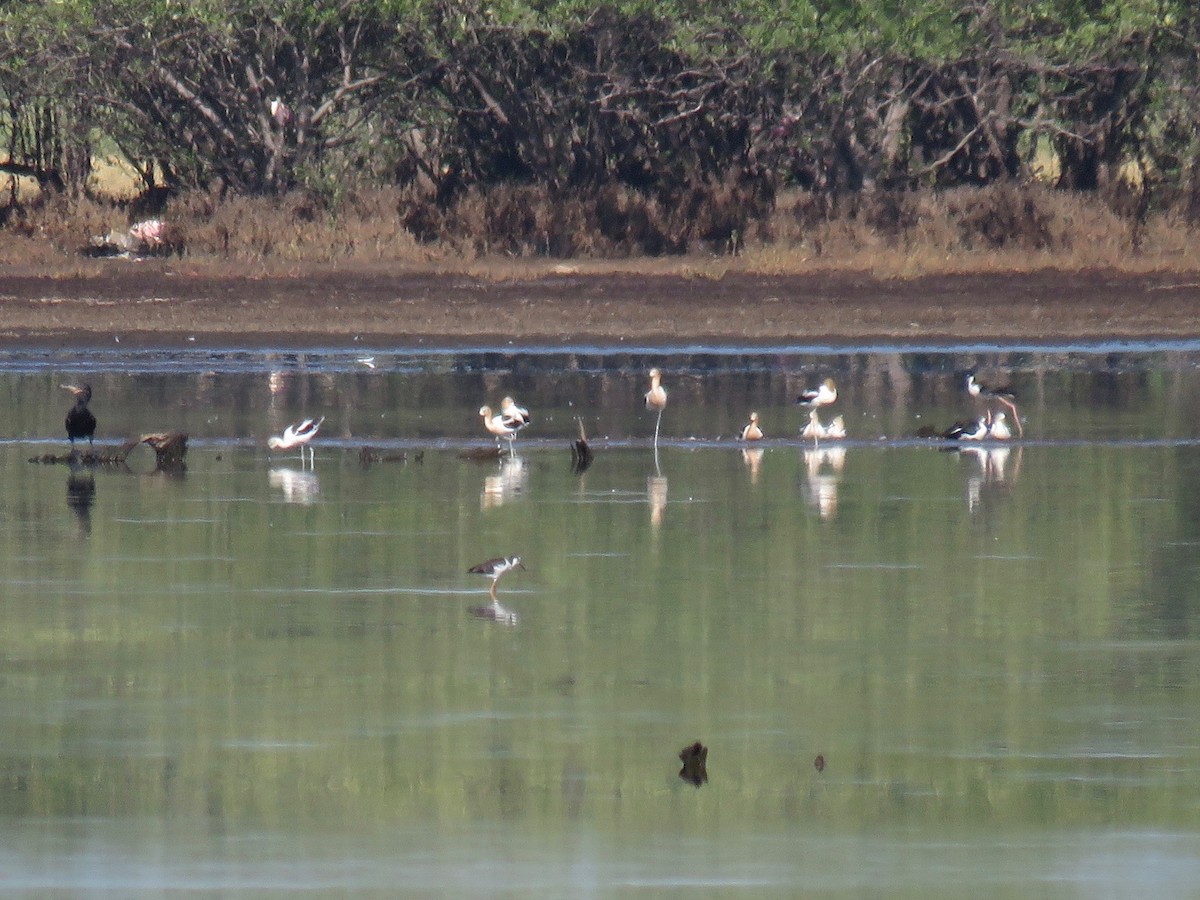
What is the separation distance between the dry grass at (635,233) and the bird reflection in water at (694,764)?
1991 centimetres

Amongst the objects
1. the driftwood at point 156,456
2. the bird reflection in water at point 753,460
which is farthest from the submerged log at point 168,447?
the bird reflection in water at point 753,460

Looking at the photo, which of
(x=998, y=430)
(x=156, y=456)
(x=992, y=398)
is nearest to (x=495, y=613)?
(x=156, y=456)

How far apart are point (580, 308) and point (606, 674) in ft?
56.8

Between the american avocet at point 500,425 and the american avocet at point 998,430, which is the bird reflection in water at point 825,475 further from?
the american avocet at point 500,425

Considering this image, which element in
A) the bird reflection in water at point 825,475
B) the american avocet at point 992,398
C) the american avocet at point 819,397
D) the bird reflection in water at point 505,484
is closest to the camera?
the bird reflection in water at point 825,475

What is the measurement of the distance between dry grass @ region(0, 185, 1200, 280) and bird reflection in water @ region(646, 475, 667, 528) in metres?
12.7

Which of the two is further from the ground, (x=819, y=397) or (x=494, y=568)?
(x=819, y=397)

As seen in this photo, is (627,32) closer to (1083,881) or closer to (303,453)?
(303,453)

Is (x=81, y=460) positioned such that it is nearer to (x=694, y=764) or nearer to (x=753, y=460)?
(x=753, y=460)

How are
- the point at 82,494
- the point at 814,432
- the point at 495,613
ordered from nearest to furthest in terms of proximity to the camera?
the point at 495,613 < the point at 82,494 < the point at 814,432

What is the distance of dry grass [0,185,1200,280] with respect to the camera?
27375mm

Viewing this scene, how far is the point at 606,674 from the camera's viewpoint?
8.38 m

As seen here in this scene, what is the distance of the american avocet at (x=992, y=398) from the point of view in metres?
17.2

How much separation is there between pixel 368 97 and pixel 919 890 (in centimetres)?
2606
